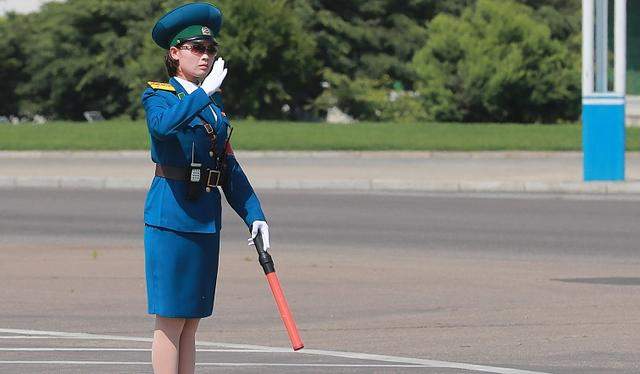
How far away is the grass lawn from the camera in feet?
106

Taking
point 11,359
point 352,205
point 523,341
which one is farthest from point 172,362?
point 352,205

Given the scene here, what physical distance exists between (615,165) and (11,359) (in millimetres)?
16267

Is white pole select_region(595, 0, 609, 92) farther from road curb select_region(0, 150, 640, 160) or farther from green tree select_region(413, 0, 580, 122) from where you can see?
green tree select_region(413, 0, 580, 122)

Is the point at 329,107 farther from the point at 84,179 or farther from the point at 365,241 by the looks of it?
the point at 365,241

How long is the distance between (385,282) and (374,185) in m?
11.4

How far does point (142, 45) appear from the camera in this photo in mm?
55688

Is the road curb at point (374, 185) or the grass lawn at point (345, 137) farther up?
the road curb at point (374, 185)

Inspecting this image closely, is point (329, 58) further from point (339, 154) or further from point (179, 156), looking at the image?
point (179, 156)

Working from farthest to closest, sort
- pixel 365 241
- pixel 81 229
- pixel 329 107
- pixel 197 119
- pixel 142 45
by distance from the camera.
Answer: pixel 142 45 → pixel 329 107 → pixel 81 229 → pixel 365 241 → pixel 197 119

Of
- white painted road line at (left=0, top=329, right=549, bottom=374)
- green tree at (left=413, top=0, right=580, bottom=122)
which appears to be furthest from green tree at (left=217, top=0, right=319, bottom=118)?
white painted road line at (left=0, top=329, right=549, bottom=374)

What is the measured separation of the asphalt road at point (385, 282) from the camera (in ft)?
31.2

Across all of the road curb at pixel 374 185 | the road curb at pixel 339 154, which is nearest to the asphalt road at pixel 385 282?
the road curb at pixel 374 185

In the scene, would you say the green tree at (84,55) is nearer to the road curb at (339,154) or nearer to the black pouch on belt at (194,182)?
the road curb at (339,154)

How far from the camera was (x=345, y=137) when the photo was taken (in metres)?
34.5
